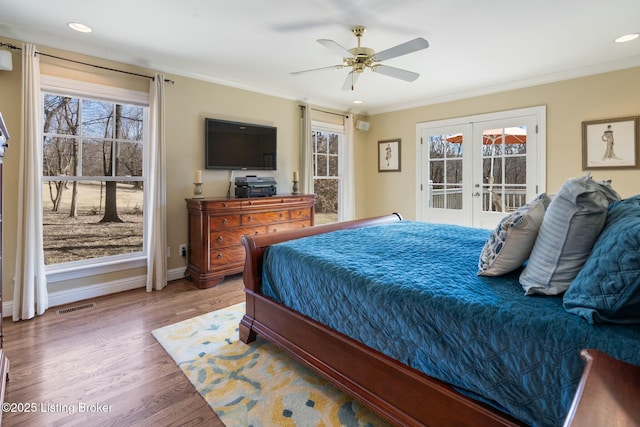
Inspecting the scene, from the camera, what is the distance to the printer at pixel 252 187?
155 inches

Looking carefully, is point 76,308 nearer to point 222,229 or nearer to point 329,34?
point 222,229

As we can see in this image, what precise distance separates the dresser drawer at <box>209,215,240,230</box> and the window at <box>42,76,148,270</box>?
0.88 m

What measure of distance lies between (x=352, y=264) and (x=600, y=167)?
3635 millimetres

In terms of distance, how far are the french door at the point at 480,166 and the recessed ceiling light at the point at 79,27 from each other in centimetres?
435

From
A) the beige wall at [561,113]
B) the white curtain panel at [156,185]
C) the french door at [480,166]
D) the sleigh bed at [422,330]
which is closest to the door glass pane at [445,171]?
the french door at [480,166]

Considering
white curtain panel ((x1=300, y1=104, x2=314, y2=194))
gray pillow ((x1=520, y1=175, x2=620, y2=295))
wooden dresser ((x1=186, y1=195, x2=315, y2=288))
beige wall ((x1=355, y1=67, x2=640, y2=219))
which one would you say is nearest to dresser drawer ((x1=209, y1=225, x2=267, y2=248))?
wooden dresser ((x1=186, y1=195, x2=315, y2=288))

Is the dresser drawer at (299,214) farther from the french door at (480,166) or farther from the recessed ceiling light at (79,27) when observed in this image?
the recessed ceiling light at (79,27)

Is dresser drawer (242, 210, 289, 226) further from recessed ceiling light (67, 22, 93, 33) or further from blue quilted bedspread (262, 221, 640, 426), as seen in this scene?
recessed ceiling light (67, 22, 93, 33)

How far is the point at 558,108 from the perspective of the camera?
395 cm

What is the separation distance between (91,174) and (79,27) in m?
1.37

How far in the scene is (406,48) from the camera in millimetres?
2424

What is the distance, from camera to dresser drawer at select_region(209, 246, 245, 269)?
3.62m

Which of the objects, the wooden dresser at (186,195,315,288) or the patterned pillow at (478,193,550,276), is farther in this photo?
the wooden dresser at (186,195,315,288)

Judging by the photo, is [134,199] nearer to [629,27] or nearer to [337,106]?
[337,106]
